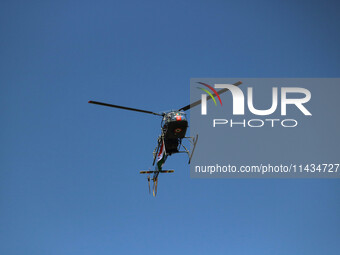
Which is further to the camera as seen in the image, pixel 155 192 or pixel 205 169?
pixel 155 192

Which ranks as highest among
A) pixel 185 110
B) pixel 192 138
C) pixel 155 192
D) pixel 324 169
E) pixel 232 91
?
pixel 232 91

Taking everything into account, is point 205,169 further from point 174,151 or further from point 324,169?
point 324,169

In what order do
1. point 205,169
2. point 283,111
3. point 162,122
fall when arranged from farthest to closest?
point 283,111, point 205,169, point 162,122

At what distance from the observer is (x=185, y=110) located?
28375 millimetres

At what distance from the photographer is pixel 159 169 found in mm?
32000

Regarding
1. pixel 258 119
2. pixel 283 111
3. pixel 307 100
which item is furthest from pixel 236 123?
pixel 307 100

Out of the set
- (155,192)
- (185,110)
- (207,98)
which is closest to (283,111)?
(207,98)

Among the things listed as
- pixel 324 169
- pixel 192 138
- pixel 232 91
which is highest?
pixel 232 91

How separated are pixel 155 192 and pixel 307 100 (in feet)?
44.6

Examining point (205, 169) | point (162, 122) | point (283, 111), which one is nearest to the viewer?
point (162, 122)

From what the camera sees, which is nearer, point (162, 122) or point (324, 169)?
point (162, 122)

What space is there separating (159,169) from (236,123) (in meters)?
6.68

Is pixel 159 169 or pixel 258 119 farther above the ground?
pixel 258 119

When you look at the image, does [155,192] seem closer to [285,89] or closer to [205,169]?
[205,169]
